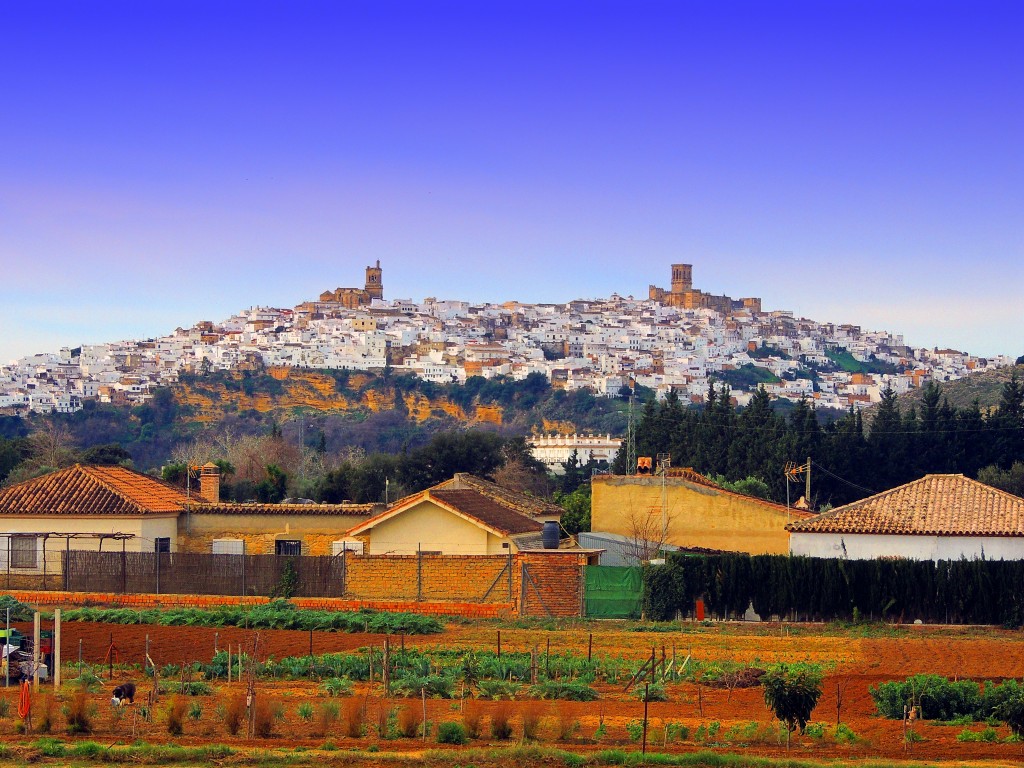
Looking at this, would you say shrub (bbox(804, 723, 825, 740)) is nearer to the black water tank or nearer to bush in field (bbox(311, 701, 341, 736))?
bush in field (bbox(311, 701, 341, 736))

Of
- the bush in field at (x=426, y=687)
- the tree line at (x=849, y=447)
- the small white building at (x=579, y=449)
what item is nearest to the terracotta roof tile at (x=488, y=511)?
the bush in field at (x=426, y=687)

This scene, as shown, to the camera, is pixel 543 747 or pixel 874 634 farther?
pixel 874 634

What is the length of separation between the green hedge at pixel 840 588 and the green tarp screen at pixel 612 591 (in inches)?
11.2

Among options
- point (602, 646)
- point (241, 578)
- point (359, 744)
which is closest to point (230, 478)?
point (241, 578)

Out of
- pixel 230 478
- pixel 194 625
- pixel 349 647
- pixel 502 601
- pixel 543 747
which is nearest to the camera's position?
pixel 543 747

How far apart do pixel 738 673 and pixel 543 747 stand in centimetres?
641

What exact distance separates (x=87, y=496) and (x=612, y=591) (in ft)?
47.3

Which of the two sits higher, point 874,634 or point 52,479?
point 52,479

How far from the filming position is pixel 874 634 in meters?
29.4

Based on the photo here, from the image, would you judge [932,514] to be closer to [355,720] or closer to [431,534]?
[431,534]

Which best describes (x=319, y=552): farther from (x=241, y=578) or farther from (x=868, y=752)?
(x=868, y=752)

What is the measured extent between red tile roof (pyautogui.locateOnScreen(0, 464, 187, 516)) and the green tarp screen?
1203 centimetres

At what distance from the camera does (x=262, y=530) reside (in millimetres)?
38156

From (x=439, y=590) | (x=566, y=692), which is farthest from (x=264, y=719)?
(x=439, y=590)
